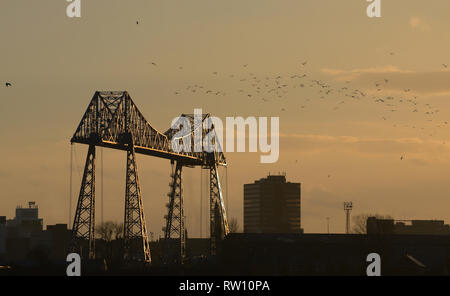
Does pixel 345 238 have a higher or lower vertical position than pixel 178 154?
lower

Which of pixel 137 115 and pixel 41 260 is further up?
pixel 137 115

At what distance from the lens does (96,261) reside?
148000 millimetres

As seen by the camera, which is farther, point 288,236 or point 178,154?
→ point 178,154

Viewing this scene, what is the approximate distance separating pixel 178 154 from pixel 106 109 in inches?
842

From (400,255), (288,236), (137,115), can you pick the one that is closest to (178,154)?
(137,115)
